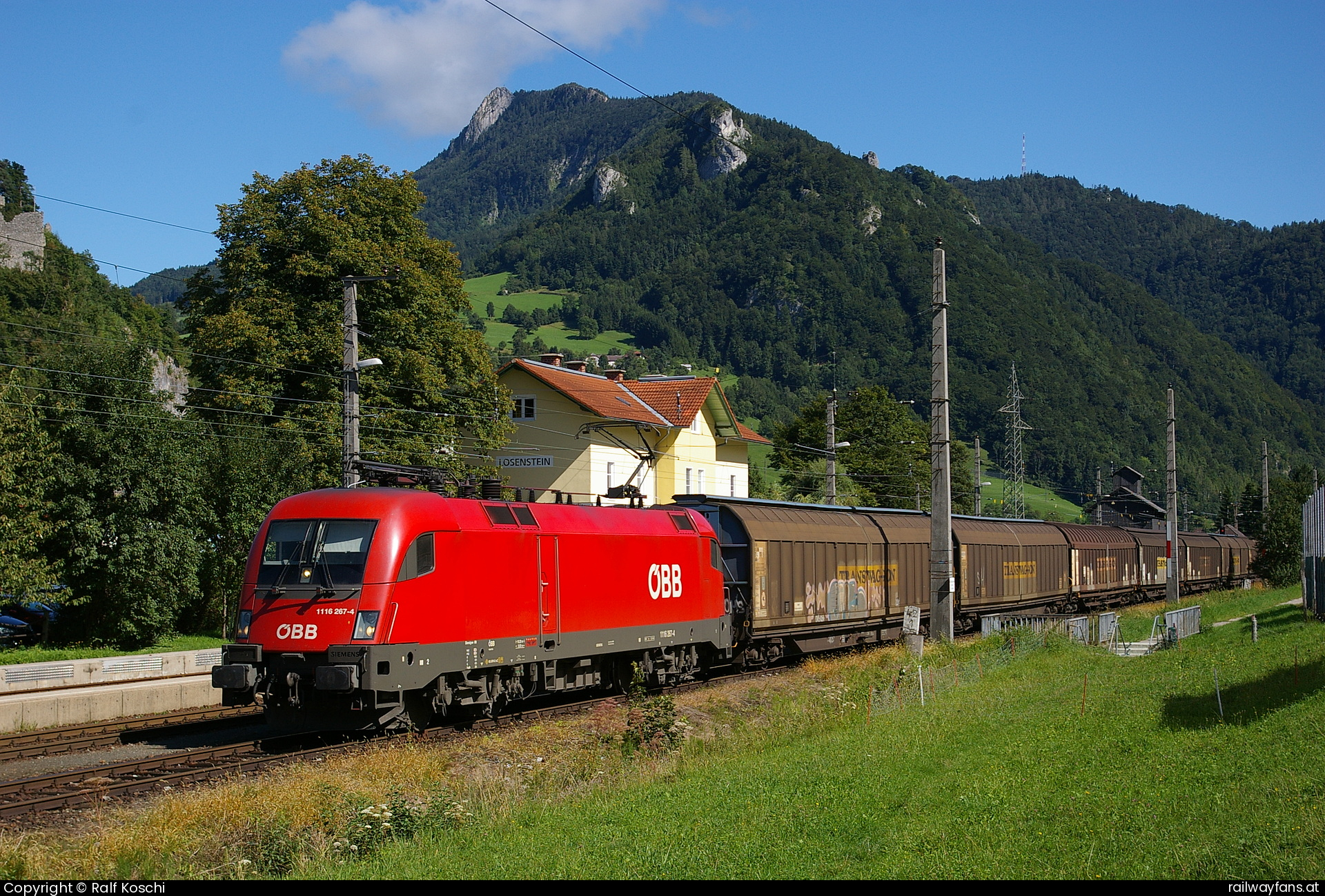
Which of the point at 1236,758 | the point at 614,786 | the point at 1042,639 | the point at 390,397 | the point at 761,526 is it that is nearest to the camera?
the point at 1236,758

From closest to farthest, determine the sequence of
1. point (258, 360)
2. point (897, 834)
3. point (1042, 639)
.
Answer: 1. point (897, 834)
2. point (1042, 639)
3. point (258, 360)

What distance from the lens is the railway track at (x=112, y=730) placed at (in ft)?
49.8

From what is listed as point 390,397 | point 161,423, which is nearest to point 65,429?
point 161,423

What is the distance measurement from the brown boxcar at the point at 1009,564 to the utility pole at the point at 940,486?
254 inches

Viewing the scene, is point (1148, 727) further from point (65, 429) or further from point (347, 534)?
point (65, 429)

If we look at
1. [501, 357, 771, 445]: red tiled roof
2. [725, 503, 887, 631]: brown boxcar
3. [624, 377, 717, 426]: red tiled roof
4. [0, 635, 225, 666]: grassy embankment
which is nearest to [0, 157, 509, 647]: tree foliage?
[0, 635, 225, 666]: grassy embankment

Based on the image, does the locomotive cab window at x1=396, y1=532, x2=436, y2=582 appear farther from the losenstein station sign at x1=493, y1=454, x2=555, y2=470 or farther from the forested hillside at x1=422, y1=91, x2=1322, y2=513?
the forested hillside at x1=422, y1=91, x2=1322, y2=513

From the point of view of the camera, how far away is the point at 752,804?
430 inches

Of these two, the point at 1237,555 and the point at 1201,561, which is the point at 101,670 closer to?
the point at 1201,561

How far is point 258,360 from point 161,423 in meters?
6.20

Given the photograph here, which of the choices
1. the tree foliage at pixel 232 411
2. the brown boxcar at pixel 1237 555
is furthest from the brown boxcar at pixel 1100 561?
the tree foliage at pixel 232 411

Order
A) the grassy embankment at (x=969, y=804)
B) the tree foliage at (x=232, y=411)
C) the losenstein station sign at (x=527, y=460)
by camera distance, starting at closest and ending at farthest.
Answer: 1. the grassy embankment at (x=969, y=804)
2. the tree foliage at (x=232, y=411)
3. the losenstein station sign at (x=527, y=460)

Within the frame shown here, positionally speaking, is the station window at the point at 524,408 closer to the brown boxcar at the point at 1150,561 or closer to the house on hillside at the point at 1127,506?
the brown boxcar at the point at 1150,561

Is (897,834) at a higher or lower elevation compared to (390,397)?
lower
